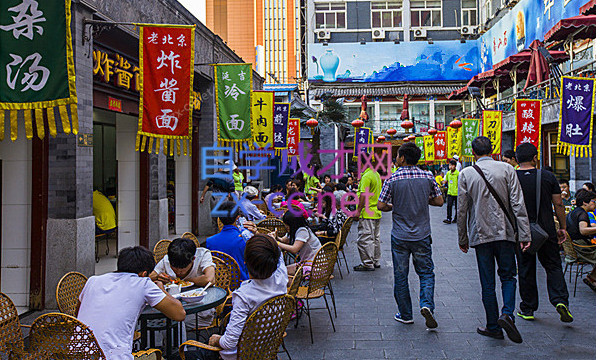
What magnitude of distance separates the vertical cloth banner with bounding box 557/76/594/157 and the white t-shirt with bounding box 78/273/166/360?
9920 mm

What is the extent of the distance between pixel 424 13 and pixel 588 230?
37294 mm

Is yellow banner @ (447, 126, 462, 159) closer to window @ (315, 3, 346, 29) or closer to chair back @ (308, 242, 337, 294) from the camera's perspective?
chair back @ (308, 242, 337, 294)

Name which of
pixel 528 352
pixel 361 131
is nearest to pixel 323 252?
pixel 528 352

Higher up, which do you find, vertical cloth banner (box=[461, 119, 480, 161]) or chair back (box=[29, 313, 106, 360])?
vertical cloth banner (box=[461, 119, 480, 161])

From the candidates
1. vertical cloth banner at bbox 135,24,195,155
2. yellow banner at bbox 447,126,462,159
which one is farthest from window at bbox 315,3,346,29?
vertical cloth banner at bbox 135,24,195,155

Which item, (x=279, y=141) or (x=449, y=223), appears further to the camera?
(x=449, y=223)

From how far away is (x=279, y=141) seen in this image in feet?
49.6

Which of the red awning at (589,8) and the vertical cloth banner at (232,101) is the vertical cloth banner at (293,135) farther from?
the red awning at (589,8)

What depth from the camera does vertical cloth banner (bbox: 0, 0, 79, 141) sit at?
4.79 m

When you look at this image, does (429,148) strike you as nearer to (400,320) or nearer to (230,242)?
(400,320)

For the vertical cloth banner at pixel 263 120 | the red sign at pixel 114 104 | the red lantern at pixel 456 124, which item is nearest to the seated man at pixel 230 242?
the red sign at pixel 114 104

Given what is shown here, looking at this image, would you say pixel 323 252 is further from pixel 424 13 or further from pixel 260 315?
pixel 424 13

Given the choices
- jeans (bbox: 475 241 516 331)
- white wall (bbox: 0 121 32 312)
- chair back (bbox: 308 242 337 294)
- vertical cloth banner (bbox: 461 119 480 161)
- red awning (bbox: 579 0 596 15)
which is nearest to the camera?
jeans (bbox: 475 241 516 331)

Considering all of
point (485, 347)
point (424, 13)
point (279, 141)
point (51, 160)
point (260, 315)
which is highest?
point (424, 13)
